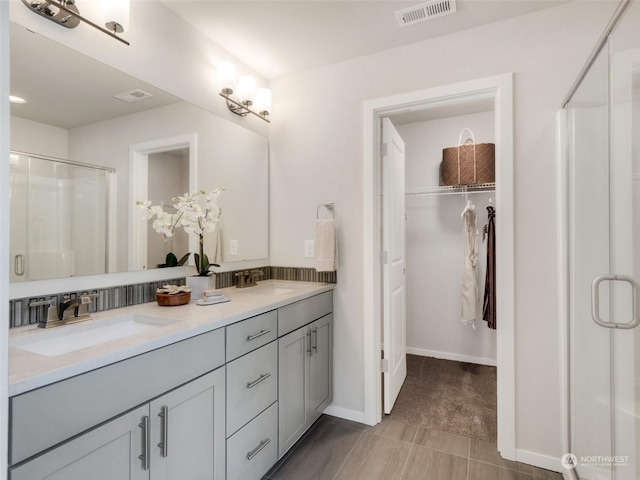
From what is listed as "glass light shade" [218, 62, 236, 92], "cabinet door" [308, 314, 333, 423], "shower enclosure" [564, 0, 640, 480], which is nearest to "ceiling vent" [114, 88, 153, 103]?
"glass light shade" [218, 62, 236, 92]

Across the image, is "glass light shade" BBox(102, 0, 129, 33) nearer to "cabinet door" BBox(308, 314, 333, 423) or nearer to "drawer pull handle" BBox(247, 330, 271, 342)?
"drawer pull handle" BBox(247, 330, 271, 342)

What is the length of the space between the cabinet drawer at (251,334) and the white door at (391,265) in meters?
0.93

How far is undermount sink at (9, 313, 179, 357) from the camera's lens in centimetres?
115

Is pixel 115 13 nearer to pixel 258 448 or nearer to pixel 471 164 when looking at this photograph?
pixel 258 448

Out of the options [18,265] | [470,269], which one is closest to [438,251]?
[470,269]

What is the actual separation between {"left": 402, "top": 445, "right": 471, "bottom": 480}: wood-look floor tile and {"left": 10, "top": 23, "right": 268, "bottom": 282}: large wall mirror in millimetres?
1697

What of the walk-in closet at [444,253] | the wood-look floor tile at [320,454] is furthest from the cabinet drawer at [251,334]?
the walk-in closet at [444,253]

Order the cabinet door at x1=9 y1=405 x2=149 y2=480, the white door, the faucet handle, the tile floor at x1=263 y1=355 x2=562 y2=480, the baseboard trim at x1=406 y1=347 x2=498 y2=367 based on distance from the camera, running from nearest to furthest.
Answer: the cabinet door at x1=9 y1=405 x2=149 y2=480 < the faucet handle < the tile floor at x1=263 y1=355 x2=562 y2=480 < the white door < the baseboard trim at x1=406 y1=347 x2=498 y2=367

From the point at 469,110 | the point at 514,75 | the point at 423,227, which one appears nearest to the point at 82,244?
the point at 514,75

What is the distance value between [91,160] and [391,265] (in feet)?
6.10

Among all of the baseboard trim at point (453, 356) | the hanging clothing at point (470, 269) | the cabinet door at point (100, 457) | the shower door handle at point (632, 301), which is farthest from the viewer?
the baseboard trim at point (453, 356)

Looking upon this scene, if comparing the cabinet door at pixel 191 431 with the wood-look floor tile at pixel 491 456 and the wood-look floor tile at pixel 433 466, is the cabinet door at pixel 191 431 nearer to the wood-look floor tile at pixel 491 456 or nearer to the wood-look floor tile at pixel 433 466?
the wood-look floor tile at pixel 433 466

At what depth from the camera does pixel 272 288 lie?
2.31 metres

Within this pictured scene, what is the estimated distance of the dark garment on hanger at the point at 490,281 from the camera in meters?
2.88
